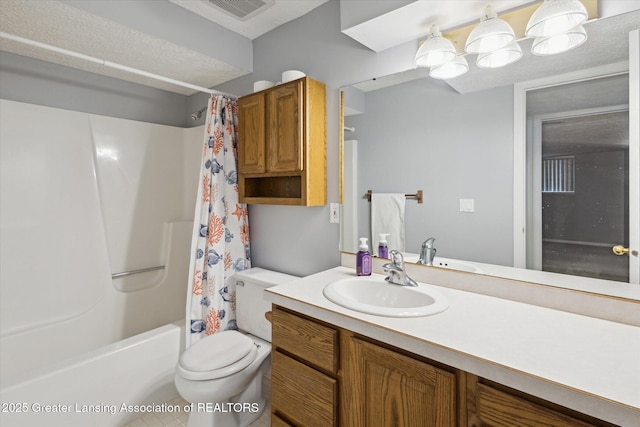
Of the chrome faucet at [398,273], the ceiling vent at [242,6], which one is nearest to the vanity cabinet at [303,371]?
the chrome faucet at [398,273]

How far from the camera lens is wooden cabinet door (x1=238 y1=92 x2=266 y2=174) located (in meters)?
1.90

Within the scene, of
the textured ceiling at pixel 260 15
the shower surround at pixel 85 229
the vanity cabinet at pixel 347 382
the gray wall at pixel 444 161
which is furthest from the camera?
the shower surround at pixel 85 229

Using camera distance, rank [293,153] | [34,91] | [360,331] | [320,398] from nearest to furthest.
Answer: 1. [360,331]
2. [320,398]
3. [293,153]
4. [34,91]

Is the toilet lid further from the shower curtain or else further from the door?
the door

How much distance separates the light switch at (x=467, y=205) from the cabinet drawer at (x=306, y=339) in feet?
2.53

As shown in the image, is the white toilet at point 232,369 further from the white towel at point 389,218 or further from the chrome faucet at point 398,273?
the chrome faucet at point 398,273

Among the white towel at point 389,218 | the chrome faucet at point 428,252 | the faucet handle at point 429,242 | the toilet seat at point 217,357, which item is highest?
the white towel at point 389,218

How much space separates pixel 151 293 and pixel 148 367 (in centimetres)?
83

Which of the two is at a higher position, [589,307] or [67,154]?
[67,154]

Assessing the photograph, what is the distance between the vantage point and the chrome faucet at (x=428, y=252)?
1.45 meters

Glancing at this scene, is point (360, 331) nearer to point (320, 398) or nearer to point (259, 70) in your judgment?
point (320, 398)

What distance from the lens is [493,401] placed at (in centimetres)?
78

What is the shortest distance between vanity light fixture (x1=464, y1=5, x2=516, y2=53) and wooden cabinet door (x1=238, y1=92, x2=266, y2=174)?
3.80 ft

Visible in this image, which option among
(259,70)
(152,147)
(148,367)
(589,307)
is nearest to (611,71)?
(589,307)
